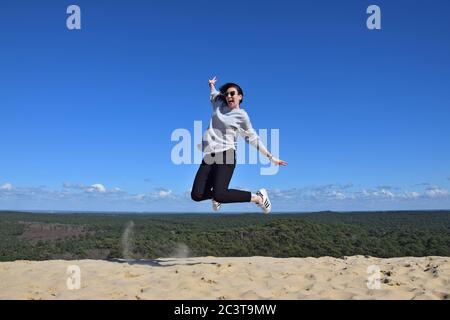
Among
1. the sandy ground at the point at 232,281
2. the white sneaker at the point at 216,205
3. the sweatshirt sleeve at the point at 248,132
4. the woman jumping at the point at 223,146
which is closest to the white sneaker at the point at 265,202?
the woman jumping at the point at 223,146

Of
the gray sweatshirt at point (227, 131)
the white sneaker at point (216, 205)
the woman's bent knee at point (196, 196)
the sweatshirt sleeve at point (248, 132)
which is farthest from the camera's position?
the white sneaker at point (216, 205)

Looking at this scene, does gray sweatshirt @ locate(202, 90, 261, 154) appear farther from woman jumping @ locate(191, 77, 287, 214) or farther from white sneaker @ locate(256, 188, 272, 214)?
white sneaker @ locate(256, 188, 272, 214)

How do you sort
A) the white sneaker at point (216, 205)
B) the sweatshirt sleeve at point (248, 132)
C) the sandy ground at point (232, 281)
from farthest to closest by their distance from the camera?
1. the white sneaker at point (216, 205)
2. the sweatshirt sleeve at point (248, 132)
3. the sandy ground at point (232, 281)

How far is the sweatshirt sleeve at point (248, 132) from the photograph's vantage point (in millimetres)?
6676

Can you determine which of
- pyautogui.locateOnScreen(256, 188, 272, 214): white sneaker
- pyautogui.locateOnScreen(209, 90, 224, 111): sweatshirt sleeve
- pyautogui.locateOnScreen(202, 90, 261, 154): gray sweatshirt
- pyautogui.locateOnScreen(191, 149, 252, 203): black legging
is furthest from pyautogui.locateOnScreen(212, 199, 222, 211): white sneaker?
pyautogui.locateOnScreen(209, 90, 224, 111): sweatshirt sleeve

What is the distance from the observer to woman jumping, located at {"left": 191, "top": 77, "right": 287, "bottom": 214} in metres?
6.58

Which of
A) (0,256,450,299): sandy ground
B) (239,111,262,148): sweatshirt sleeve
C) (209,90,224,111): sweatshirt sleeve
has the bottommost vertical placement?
(0,256,450,299): sandy ground

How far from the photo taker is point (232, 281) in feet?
22.4

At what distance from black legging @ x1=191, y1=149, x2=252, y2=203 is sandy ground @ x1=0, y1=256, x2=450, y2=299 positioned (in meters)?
1.24

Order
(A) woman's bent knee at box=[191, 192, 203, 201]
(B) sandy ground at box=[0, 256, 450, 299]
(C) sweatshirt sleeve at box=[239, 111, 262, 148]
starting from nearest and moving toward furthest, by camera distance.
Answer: (B) sandy ground at box=[0, 256, 450, 299] < (C) sweatshirt sleeve at box=[239, 111, 262, 148] < (A) woman's bent knee at box=[191, 192, 203, 201]

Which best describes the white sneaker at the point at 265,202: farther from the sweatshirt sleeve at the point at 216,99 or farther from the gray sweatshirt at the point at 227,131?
the sweatshirt sleeve at the point at 216,99

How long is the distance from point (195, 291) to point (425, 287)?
3.23 metres
